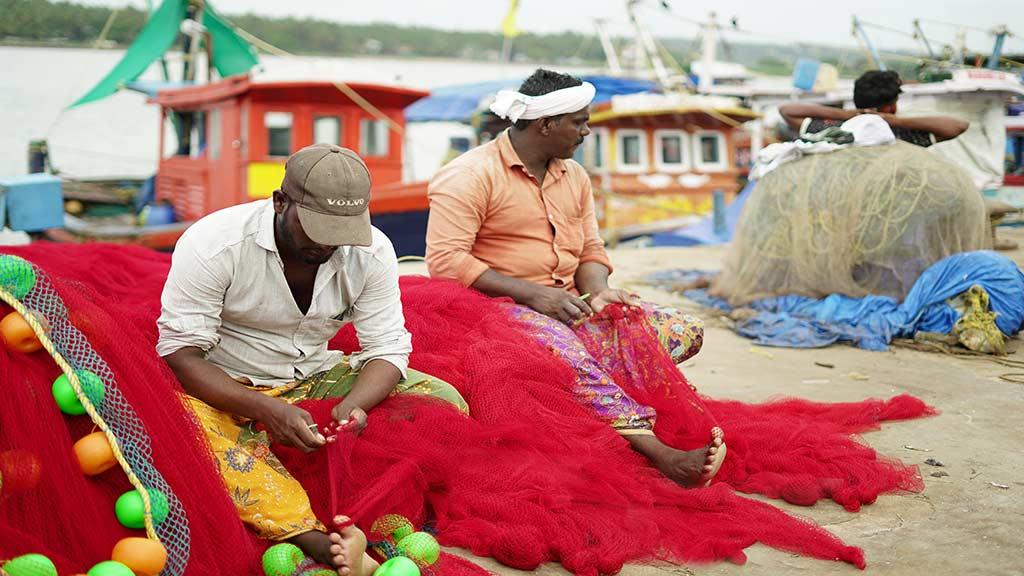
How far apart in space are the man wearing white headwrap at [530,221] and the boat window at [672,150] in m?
11.3

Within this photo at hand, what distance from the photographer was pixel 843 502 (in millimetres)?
3113

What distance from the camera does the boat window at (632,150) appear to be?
14719 mm

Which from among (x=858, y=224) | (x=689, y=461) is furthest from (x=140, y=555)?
(x=858, y=224)

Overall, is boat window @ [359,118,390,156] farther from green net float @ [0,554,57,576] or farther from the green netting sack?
green net float @ [0,554,57,576]

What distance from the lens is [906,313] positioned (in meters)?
5.78

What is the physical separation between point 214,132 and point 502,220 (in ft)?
29.2

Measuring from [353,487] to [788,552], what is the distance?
128cm

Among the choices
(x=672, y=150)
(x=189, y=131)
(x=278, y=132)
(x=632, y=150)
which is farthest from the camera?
(x=672, y=150)

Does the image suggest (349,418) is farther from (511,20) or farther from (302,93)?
(511,20)

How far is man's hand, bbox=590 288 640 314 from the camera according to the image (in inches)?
141

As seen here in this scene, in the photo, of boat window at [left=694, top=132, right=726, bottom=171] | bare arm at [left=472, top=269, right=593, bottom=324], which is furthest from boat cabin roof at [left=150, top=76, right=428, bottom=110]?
bare arm at [left=472, top=269, right=593, bottom=324]

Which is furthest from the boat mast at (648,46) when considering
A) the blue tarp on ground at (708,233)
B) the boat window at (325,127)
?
the boat window at (325,127)

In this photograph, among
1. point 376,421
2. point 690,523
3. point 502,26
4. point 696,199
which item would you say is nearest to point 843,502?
point 690,523

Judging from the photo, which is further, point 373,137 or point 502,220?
point 373,137
